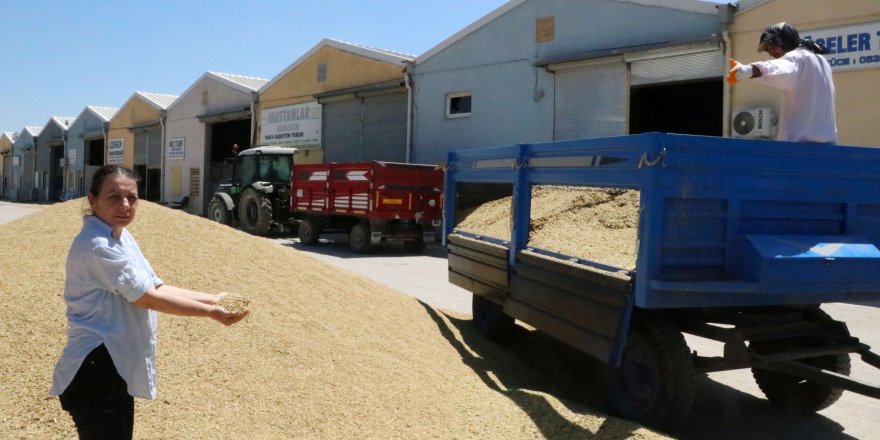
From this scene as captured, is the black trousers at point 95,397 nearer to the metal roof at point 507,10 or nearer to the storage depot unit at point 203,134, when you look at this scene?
the metal roof at point 507,10

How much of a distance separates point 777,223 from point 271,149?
16381 mm

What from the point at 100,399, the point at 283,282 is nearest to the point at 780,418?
the point at 283,282

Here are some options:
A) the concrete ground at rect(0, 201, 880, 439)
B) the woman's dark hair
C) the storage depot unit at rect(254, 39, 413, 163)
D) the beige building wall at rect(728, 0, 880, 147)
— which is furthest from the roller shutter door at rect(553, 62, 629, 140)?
the woman's dark hair

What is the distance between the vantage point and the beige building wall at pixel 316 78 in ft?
70.2

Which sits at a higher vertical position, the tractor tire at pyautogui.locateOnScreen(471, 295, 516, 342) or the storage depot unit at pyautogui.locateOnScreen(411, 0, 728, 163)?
the storage depot unit at pyautogui.locateOnScreen(411, 0, 728, 163)

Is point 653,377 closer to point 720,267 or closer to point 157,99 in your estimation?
point 720,267

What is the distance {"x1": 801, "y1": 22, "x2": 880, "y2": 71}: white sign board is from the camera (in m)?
10.8

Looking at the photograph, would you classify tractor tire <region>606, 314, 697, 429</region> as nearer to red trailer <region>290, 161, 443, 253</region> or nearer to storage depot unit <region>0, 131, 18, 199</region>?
red trailer <region>290, 161, 443, 253</region>

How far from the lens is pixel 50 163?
48188mm

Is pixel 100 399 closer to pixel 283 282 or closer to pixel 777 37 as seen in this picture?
pixel 283 282

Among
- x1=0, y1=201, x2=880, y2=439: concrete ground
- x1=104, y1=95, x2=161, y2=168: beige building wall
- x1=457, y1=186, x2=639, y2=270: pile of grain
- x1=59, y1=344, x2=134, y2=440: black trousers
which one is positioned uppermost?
x1=104, y1=95, x2=161, y2=168: beige building wall

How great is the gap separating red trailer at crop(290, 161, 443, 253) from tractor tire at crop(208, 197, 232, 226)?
3.51 m

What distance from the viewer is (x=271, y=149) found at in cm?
1884

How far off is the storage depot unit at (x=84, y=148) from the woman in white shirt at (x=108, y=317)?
4243 centimetres
